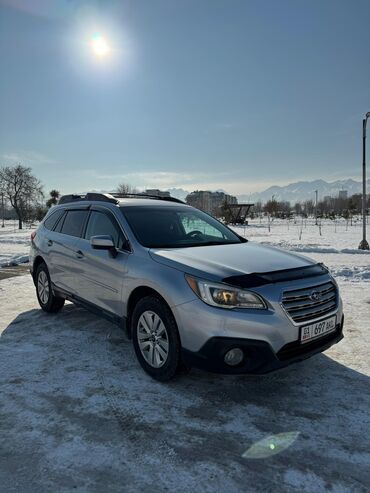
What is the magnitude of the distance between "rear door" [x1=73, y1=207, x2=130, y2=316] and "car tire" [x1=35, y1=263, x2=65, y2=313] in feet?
3.90

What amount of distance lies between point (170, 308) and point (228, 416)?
39.6 inches

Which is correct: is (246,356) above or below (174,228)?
below

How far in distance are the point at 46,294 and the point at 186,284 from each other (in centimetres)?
354

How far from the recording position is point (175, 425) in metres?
2.82

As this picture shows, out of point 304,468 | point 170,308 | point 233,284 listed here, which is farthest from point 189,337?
point 304,468

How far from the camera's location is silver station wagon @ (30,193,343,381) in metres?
2.96

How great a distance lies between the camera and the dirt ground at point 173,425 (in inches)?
88.7

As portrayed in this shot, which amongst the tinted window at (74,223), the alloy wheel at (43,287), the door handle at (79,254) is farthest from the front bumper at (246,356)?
the alloy wheel at (43,287)

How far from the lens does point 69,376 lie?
3660 mm

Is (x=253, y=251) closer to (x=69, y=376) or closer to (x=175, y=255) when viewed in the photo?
(x=175, y=255)

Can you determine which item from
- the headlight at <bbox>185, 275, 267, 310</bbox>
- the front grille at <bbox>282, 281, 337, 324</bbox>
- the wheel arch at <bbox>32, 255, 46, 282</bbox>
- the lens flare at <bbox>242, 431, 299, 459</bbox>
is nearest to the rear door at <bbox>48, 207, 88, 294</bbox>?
the wheel arch at <bbox>32, 255, 46, 282</bbox>

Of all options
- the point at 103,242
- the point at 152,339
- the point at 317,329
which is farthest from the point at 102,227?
the point at 317,329

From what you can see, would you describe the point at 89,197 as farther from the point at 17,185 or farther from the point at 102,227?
the point at 17,185

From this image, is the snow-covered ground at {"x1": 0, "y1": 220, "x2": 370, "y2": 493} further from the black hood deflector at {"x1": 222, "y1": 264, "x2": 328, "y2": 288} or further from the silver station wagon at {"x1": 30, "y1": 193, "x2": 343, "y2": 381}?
the black hood deflector at {"x1": 222, "y1": 264, "x2": 328, "y2": 288}
